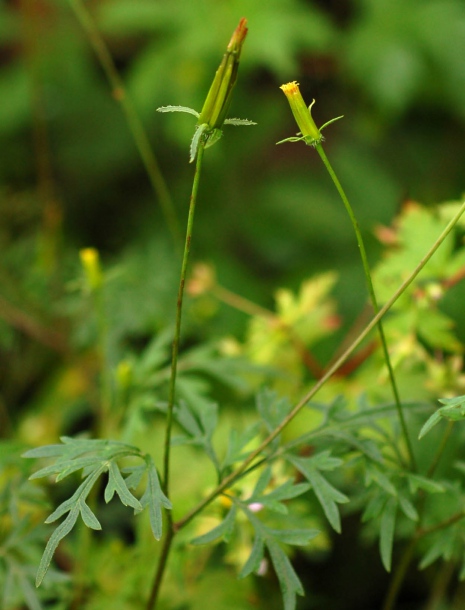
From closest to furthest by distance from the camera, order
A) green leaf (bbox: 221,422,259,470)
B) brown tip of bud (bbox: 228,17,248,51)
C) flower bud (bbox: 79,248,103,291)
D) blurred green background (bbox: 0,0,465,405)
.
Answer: brown tip of bud (bbox: 228,17,248,51) < green leaf (bbox: 221,422,259,470) < flower bud (bbox: 79,248,103,291) < blurred green background (bbox: 0,0,465,405)

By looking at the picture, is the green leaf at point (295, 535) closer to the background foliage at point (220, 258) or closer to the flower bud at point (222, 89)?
the background foliage at point (220, 258)

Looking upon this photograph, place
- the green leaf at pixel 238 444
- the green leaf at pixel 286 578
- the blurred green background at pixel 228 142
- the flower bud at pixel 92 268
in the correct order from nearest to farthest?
the green leaf at pixel 286 578
the green leaf at pixel 238 444
the flower bud at pixel 92 268
the blurred green background at pixel 228 142

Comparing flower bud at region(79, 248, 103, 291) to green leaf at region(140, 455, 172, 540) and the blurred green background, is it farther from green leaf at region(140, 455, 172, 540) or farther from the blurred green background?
the blurred green background

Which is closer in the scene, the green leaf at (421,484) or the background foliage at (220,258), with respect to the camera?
the green leaf at (421,484)

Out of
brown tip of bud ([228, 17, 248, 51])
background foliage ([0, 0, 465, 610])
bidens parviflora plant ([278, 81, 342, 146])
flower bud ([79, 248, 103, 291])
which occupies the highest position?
brown tip of bud ([228, 17, 248, 51])

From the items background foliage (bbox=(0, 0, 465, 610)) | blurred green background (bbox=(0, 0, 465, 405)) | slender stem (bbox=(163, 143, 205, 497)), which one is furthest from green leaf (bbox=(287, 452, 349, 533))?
blurred green background (bbox=(0, 0, 465, 405))

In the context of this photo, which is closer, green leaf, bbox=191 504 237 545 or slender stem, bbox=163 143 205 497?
slender stem, bbox=163 143 205 497

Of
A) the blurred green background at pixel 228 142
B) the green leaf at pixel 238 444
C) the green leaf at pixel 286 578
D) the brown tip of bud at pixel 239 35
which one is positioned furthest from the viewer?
the blurred green background at pixel 228 142

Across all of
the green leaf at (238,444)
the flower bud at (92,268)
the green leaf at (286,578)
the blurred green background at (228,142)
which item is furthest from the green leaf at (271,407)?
the blurred green background at (228,142)
